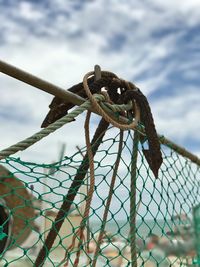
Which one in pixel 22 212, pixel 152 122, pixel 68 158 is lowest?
pixel 22 212

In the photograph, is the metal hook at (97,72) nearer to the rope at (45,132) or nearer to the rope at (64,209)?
the rope at (45,132)

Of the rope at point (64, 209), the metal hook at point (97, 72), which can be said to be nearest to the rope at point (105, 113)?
the metal hook at point (97, 72)

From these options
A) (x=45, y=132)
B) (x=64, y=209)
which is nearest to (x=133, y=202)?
(x=64, y=209)

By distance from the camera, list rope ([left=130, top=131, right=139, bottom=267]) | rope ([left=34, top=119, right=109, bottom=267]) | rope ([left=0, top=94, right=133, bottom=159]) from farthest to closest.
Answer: rope ([left=130, top=131, right=139, bottom=267]), rope ([left=34, top=119, right=109, bottom=267]), rope ([left=0, top=94, right=133, bottom=159])

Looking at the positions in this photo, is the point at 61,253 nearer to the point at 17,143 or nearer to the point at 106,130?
the point at 106,130

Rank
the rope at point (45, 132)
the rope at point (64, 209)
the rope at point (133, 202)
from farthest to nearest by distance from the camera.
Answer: the rope at point (133, 202), the rope at point (64, 209), the rope at point (45, 132)

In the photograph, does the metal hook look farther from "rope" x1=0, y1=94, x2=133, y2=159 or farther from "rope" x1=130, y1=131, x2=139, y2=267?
"rope" x1=130, y1=131, x2=139, y2=267

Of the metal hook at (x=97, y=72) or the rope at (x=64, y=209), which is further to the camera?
the metal hook at (x=97, y=72)

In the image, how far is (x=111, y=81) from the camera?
167 centimetres

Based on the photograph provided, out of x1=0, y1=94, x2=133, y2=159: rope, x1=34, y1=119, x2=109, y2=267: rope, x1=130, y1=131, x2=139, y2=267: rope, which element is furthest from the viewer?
x1=130, y1=131, x2=139, y2=267: rope

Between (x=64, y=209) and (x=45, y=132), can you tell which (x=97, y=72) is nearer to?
(x=45, y=132)

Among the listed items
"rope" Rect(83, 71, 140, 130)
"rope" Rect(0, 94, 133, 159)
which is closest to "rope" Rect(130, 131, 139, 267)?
"rope" Rect(83, 71, 140, 130)

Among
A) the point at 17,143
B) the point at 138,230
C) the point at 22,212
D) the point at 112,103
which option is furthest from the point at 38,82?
the point at 138,230

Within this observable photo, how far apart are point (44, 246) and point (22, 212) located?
0.19 metres
